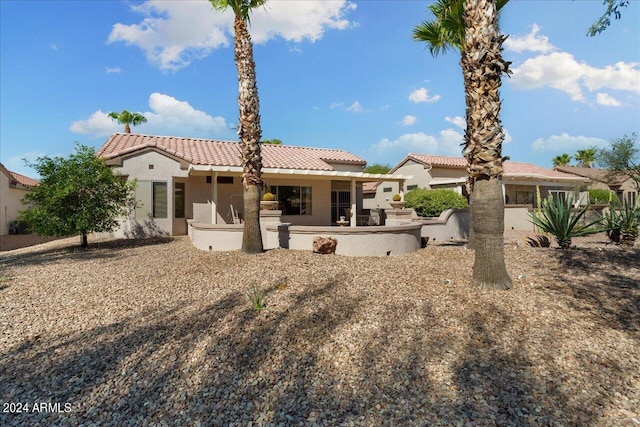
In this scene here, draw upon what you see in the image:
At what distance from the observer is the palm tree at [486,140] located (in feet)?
21.1

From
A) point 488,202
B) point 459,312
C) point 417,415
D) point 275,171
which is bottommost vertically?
point 417,415

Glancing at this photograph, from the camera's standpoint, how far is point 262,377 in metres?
4.06

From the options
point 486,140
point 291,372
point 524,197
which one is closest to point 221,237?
point 291,372

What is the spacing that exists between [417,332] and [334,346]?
1233 millimetres

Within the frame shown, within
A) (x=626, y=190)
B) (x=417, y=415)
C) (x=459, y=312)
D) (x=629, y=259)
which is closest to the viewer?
(x=417, y=415)

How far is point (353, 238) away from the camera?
1064 cm

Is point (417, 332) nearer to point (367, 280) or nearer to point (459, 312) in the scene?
point (459, 312)

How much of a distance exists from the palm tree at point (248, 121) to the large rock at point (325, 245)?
1.66m

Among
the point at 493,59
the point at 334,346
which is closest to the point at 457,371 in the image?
the point at 334,346

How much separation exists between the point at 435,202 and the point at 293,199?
831 centimetres

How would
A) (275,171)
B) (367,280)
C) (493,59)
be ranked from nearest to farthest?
1. (493,59)
2. (367,280)
3. (275,171)

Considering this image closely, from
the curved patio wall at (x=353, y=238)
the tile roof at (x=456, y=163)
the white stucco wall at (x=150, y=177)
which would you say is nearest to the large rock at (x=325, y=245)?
the curved patio wall at (x=353, y=238)

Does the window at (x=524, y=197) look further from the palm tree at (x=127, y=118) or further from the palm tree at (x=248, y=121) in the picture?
the palm tree at (x=127, y=118)

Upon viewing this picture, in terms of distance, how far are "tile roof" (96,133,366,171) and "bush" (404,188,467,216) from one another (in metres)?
5.01
